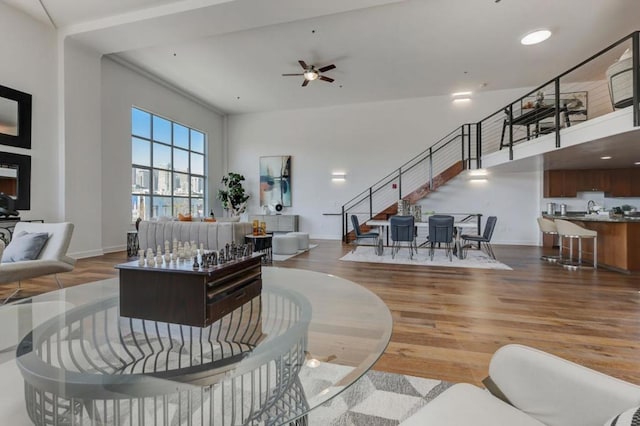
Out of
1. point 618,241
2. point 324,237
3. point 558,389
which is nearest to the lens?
point 558,389

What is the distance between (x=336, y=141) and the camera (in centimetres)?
976

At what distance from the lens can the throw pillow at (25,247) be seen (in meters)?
3.46

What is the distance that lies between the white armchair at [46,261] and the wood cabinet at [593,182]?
10.1 meters

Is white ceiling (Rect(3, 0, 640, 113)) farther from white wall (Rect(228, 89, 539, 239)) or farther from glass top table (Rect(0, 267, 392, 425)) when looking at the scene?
glass top table (Rect(0, 267, 392, 425))

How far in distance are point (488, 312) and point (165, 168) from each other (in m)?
8.35

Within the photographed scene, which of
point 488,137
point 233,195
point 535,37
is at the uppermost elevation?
point 535,37

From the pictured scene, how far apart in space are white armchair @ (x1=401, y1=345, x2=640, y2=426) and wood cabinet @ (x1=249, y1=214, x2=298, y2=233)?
8.70 m

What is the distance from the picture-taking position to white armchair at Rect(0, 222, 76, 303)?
3080mm

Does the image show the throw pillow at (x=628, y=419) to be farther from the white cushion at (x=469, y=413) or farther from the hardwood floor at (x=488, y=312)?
the hardwood floor at (x=488, y=312)

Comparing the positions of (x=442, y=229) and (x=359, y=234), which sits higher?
(x=442, y=229)

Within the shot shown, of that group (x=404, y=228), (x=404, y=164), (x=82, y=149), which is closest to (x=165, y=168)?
(x=82, y=149)

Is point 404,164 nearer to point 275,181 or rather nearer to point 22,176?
point 275,181

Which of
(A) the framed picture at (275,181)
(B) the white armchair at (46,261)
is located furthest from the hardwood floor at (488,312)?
(A) the framed picture at (275,181)

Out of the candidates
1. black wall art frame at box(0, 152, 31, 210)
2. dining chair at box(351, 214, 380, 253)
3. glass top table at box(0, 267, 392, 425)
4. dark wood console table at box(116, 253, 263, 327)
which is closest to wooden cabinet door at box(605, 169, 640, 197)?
dining chair at box(351, 214, 380, 253)
